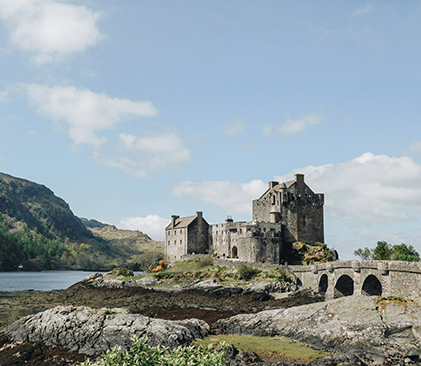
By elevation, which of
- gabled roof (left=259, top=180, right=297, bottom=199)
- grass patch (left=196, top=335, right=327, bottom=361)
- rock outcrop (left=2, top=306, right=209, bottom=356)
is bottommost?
grass patch (left=196, top=335, right=327, bottom=361)

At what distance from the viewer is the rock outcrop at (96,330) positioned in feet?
98.1

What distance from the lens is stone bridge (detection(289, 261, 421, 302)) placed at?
4181cm

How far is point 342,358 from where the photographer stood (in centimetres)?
2752

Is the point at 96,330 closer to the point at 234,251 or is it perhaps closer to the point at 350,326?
the point at 350,326

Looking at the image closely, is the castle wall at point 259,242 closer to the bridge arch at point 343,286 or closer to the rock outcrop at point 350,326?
the bridge arch at point 343,286

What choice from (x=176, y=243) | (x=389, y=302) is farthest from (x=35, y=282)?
(x=389, y=302)

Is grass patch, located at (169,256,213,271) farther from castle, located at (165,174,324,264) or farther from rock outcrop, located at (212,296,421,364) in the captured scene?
rock outcrop, located at (212,296,421,364)

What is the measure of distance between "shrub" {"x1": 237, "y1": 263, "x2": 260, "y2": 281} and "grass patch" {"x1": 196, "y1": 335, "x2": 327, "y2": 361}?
30.8 m

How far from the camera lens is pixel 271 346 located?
97.9 ft

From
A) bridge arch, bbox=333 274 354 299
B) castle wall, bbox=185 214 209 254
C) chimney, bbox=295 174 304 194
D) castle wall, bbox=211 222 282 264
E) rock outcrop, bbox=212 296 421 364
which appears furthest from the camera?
castle wall, bbox=185 214 209 254

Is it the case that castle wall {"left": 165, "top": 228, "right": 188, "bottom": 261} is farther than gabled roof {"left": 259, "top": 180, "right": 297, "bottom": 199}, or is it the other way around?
castle wall {"left": 165, "top": 228, "right": 188, "bottom": 261}

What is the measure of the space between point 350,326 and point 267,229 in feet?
144

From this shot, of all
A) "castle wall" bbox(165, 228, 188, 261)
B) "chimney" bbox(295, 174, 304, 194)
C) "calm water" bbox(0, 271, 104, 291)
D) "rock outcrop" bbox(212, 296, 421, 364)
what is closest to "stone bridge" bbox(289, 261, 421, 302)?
"rock outcrop" bbox(212, 296, 421, 364)

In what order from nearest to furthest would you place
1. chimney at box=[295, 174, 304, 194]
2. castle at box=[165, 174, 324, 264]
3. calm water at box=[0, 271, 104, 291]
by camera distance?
1. castle at box=[165, 174, 324, 264]
2. chimney at box=[295, 174, 304, 194]
3. calm water at box=[0, 271, 104, 291]
